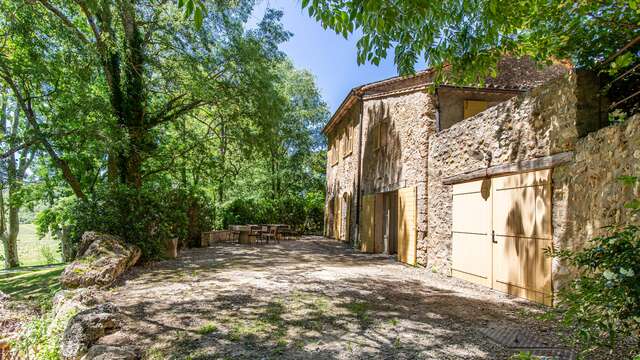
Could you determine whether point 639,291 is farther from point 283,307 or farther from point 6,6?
point 6,6

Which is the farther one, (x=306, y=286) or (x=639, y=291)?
(x=306, y=286)

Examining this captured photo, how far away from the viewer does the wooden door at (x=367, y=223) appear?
12445mm

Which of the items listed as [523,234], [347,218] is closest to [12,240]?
[347,218]

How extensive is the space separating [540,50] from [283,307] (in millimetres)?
5912

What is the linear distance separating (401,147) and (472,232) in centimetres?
410

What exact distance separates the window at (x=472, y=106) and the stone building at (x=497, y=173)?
1.0 inches

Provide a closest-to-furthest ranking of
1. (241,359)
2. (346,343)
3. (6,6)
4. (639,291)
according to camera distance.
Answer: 1. (639,291)
2. (241,359)
3. (346,343)
4. (6,6)

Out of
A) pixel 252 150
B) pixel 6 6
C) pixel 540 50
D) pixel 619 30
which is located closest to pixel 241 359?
pixel 540 50

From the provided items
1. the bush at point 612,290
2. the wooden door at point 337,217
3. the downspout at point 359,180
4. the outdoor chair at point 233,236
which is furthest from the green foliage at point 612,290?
the outdoor chair at point 233,236

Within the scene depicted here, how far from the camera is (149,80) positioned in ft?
37.3

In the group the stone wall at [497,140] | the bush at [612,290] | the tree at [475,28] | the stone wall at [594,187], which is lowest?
the bush at [612,290]

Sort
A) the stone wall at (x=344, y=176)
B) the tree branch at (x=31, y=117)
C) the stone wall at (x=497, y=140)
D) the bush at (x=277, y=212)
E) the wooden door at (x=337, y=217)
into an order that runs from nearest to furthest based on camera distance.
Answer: the stone wall at (x=497, y=140), the tree branch at (x=31, y=117), the stone wall at (x=344, y=176), the wooden door at (x=337, y=217), the bush at (x=277, y=212)

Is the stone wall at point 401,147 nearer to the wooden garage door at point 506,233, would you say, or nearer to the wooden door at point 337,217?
the wooden garage door at point 506,233

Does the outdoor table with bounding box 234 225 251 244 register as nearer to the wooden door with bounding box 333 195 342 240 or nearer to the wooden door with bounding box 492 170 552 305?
the wooden door with bounding box 333 195 342 240
